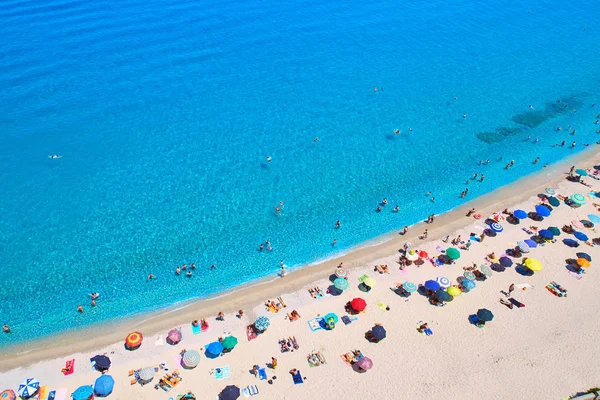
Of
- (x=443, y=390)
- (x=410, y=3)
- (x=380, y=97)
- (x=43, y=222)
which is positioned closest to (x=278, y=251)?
(x=443, y=390)

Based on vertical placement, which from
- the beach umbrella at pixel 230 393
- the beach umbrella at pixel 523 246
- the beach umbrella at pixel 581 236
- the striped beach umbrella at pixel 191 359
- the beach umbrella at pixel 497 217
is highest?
the beach umbrella at pixel 523 246

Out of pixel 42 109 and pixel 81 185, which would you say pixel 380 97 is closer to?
pixel 81 185

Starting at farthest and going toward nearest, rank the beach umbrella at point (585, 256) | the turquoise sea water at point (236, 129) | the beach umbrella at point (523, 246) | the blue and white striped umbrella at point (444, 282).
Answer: the turquoise sea water at point (236, 129), the beach umbrella at point (523, 246), the beach umbrella at point (585, 256), the blue and white striped umbrella at point (444, 282)

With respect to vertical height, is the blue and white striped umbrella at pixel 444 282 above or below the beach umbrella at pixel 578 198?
→ below

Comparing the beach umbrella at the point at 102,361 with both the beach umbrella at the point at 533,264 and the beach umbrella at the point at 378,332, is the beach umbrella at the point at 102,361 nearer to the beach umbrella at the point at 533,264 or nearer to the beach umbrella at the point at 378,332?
the beach umbrella at the point at 378,332

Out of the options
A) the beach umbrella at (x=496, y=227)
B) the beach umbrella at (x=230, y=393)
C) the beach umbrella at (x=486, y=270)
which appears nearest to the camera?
the beach umbrella at (x=230, y=393)

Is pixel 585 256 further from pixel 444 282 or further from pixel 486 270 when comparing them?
pixel 444 282

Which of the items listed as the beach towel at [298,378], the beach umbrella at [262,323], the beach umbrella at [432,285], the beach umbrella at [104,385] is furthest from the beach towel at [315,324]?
the beach umbrella at [104,385]

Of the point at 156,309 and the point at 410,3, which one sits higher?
the point at 410,3
